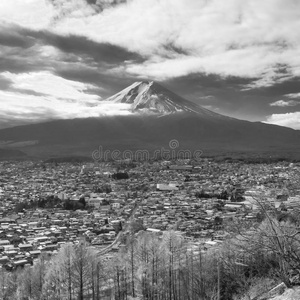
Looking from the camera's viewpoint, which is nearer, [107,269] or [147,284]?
[147,284]

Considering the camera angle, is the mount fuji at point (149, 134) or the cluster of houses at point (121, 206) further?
the mount fuji at point (149, 134)

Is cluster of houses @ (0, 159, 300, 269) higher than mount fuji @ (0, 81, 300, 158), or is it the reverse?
mount fuji @ (0, 81, 300, 158)

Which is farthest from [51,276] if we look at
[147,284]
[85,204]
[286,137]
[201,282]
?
[286,137]

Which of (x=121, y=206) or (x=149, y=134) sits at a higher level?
(x=149, y=134)

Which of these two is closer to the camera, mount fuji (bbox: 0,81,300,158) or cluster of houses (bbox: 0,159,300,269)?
cluster of houses (bbox: 0,159,300,269)

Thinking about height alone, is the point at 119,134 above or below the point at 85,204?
above

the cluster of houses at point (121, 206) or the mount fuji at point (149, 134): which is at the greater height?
the mount fuji at point (149, 134)

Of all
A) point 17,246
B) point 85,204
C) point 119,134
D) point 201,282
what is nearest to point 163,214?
point 85,204

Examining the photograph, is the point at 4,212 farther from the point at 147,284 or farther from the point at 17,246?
the point at 147,284

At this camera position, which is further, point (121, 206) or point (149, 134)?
point (149, 134)

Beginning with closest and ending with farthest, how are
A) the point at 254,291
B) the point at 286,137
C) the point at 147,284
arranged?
the point at 254,291 → the point at 147,284 → the point at 286,137

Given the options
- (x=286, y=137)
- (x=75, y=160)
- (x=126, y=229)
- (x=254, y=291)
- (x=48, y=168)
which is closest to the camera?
(x=254, y=291)
